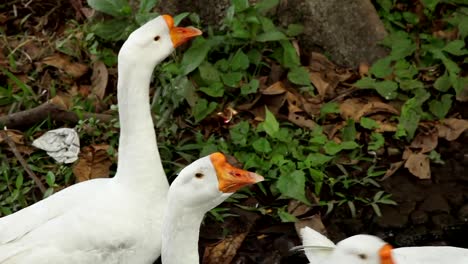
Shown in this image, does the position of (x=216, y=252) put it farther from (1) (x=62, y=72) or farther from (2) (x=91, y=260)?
(1) (x=62, y=72)

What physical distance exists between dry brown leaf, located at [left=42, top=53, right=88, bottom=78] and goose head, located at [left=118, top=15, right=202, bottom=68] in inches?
69.6

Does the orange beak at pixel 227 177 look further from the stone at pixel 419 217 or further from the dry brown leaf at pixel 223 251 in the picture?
the stone at pixel 419 217

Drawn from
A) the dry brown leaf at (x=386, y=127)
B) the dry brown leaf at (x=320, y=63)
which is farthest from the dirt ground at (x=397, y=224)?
the dry brown leaf at (x=320, y=63)

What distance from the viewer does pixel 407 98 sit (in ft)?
17.3

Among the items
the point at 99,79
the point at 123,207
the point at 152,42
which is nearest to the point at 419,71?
the point at 99,79

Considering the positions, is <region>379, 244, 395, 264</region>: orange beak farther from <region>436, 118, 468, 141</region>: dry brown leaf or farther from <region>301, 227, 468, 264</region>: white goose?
<region>436, 118, 468, 141</region>: dry brown leaf

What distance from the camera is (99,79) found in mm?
5543

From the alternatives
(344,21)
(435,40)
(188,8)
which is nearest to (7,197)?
(188,8)

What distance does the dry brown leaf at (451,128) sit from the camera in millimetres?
5047

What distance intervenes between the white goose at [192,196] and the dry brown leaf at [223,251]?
2.89 ft

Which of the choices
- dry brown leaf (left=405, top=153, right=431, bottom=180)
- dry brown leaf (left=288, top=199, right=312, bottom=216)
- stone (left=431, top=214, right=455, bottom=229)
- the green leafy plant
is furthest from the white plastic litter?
stone (left=431, top=214, right=455, bottom=229)

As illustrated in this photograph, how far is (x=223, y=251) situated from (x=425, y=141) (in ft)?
4.54

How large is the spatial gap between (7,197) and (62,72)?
117cm

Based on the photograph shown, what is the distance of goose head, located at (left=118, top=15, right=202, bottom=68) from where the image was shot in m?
3.88
